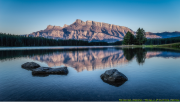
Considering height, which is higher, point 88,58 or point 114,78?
point 114,78

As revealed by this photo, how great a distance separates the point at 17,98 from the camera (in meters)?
8.40

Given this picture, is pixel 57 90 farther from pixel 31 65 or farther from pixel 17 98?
pixel 31 65

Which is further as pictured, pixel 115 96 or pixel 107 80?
pixel 107 80

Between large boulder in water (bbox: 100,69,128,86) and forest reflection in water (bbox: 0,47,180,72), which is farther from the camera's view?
forest reflection in water (bbox: 0,47,180,72)

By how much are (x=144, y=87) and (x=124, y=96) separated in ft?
9.38

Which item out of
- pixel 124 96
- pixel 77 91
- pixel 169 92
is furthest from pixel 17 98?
pixel 169 92

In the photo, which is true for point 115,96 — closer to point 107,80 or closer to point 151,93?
point 151,93

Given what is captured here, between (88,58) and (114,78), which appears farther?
(88,58)

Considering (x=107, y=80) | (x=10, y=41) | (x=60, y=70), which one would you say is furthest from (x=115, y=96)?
(x=10, y=41)

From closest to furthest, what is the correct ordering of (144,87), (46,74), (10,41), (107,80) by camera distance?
(144,87)
(107,80)
(46,74)
(10,41)

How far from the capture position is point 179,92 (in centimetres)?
907

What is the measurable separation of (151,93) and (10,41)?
574 feet

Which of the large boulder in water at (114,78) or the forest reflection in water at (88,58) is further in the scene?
the forest reflection in water at (88,58)

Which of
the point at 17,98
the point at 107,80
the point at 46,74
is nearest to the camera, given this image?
the point at 17,98
